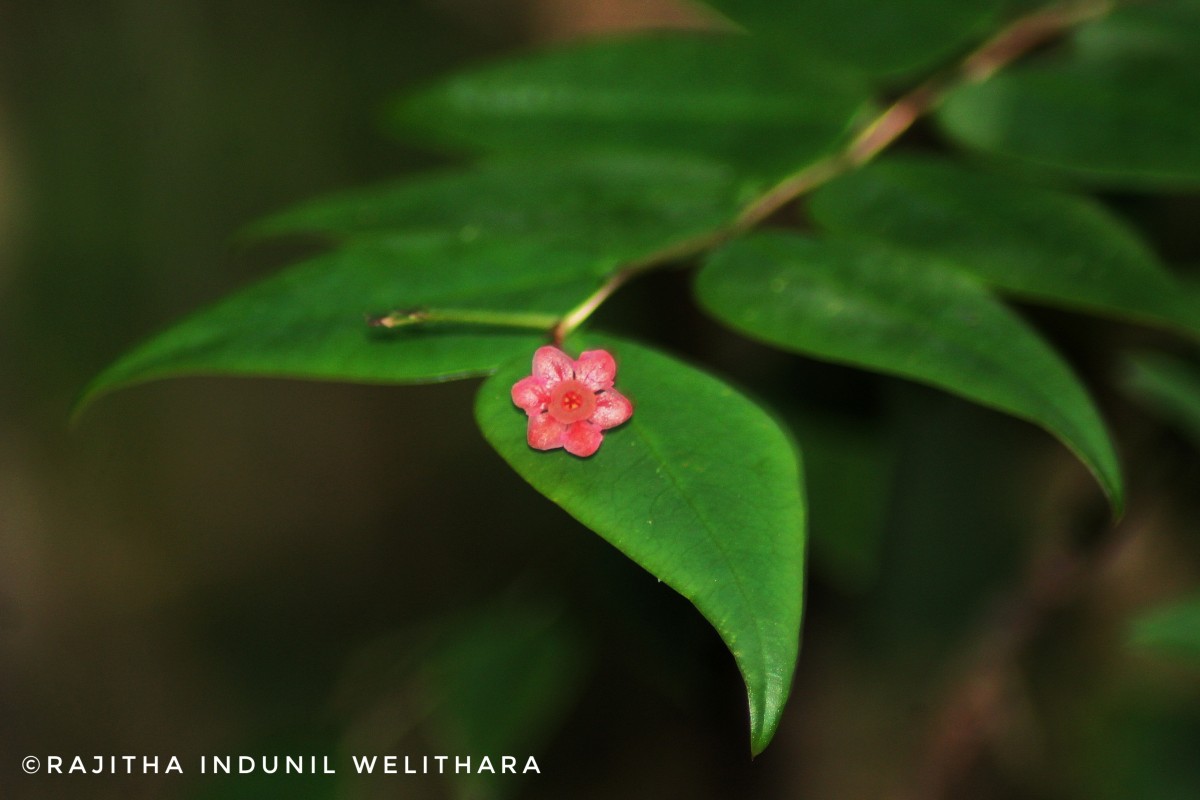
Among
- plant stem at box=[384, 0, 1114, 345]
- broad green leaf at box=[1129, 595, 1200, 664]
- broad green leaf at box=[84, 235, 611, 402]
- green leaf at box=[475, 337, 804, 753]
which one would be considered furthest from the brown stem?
broad green leaf at box=[1129, 595, 1200, 664]

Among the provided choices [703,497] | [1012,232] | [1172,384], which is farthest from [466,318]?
[1172,384]

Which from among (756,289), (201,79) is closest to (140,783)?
(201,79)

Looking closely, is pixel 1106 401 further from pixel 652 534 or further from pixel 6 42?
pixel 6 42

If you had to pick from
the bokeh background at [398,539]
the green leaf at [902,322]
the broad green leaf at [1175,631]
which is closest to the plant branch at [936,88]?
the green leaf at [902,322]

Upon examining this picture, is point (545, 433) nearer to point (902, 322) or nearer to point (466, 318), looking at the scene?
point (466, 318)

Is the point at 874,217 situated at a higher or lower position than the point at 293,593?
higher

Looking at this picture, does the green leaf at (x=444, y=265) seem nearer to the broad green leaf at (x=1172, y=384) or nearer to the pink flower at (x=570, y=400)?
the pink flower at (x=570, y=400)
